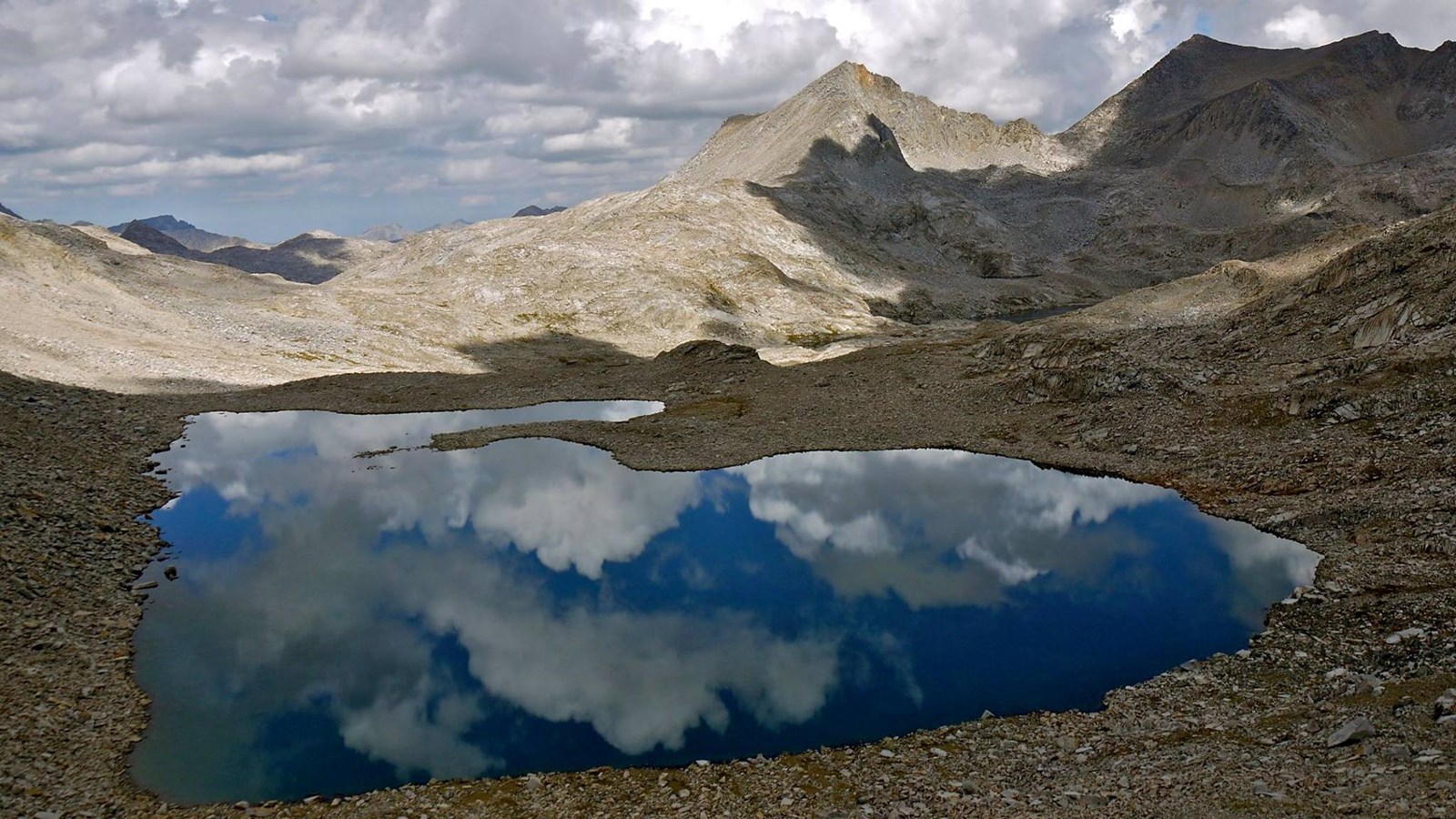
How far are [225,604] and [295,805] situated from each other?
12.4 m

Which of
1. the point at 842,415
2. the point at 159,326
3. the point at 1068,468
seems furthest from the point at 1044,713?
the point at 159,326

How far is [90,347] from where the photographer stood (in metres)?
53.9

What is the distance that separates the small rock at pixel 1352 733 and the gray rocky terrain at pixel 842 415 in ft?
0.14

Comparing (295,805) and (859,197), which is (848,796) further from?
(859,197)

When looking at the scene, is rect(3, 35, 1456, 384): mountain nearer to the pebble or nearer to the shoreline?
the shoreline

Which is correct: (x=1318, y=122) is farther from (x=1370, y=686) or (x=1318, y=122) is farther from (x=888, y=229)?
(x=1370, y=686)

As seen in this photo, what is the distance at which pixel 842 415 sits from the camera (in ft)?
150

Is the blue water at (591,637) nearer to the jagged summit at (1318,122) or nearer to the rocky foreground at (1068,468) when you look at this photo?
the rocky foreground at (1068,468)

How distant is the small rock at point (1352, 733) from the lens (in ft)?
46.9

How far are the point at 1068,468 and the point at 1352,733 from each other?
2327cm

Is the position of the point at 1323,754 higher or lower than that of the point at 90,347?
lower

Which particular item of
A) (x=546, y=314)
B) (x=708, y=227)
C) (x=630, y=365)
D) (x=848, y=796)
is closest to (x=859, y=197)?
(x=708, y=227)

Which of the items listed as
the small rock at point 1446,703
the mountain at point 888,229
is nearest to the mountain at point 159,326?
the mountain at point 888,229

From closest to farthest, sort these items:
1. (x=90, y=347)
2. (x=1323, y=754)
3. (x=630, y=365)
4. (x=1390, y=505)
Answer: (x=1323, y=754), (x=1390, y=505), (x=90, y=347), (x=630, y=365)
